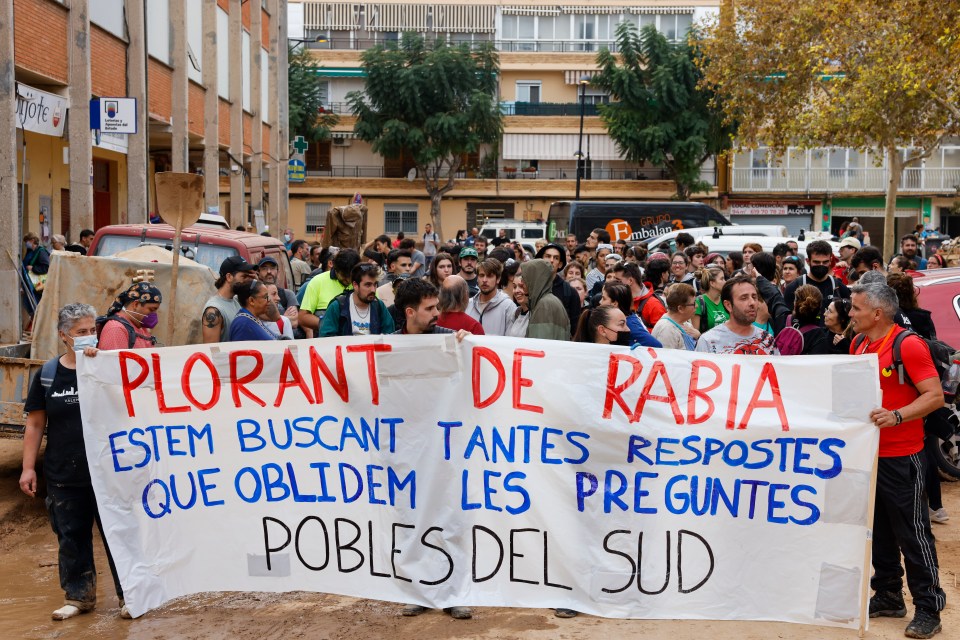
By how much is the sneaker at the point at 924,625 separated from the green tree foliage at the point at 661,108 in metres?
46.9

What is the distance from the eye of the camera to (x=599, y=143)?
191 feet

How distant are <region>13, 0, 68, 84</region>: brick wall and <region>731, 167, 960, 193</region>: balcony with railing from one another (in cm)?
4260

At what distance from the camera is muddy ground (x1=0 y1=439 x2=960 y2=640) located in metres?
5.95

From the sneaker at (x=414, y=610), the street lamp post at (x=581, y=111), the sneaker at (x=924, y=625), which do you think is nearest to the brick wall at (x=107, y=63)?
the sneaker at (x=414, y=610)

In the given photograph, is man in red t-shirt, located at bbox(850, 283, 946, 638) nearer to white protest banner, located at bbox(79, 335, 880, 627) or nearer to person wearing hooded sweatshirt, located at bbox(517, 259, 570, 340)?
white protest banner, located at bbox(79, 335, 880, 627)

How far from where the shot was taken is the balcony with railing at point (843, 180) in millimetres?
56469

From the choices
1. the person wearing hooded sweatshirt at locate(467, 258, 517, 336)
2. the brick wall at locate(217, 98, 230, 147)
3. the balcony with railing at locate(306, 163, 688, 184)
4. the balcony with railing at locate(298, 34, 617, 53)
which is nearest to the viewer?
the person wearing hooded sweatshirt at locate(467, 258, 517, 336)

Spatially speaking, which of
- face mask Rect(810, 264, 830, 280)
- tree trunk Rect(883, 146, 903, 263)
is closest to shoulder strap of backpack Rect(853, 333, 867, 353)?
face mask Rect(810, 264, 830, 280)

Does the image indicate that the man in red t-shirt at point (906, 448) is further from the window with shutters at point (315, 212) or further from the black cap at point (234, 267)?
the window with shutters at point (315, 212)

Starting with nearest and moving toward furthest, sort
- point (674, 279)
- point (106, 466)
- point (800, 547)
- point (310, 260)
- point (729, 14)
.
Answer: point (800, 547) < point (106, 466) < point (674, 279) < point (310, 260) < point (729, 14)

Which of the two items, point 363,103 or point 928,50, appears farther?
point 363,103

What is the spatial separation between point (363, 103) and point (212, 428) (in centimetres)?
5070

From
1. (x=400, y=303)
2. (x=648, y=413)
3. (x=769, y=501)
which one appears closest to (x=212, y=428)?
(x=400, y=303)

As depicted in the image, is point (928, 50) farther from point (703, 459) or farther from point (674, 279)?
point (703, 459)
